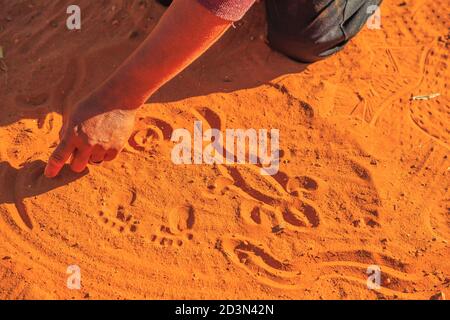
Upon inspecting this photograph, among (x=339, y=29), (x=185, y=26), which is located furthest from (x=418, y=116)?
(x=185, y=26)

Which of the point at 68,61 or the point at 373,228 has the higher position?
the point at 68,61

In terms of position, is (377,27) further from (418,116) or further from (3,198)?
(3,198)

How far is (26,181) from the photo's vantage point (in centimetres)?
274

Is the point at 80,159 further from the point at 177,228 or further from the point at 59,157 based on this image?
the point at 177,228

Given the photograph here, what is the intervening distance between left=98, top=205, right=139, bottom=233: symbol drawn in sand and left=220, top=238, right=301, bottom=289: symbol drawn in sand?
39cm

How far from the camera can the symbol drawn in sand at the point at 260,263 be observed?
2.54 m

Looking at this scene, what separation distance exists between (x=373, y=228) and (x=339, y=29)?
1.03 m

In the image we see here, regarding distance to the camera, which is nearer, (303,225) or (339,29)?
(303,225)

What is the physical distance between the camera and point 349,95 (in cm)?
310

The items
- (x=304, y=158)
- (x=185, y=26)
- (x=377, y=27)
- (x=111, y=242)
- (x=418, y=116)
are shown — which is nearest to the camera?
(x=185, y=26)

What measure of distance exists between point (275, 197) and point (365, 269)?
485mm

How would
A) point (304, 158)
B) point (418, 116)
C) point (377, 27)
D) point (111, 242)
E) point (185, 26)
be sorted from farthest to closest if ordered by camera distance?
point (377, 27) < point (418, 116) < point (304, 158) < point (111, 242) < point (185, 26)

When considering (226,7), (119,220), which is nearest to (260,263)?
(119,220)

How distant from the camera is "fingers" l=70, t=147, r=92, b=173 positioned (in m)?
2.59
